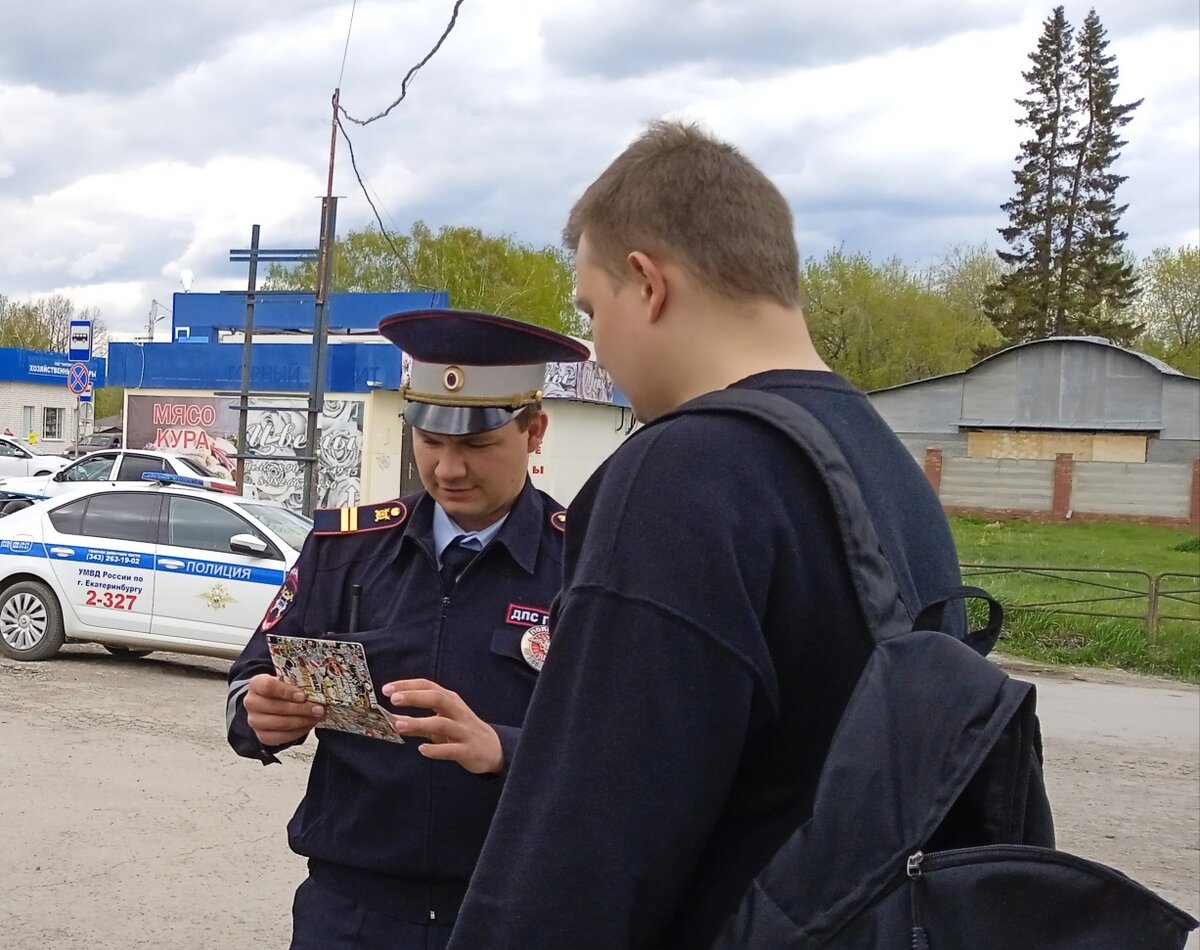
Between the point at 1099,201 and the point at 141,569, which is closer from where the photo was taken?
the point at 141,569

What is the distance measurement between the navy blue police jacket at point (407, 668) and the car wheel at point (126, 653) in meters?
9.32

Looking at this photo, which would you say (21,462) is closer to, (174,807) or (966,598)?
(174,807)

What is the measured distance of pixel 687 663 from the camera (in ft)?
4.01

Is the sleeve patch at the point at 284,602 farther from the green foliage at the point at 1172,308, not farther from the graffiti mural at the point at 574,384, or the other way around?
the green foliage at the point at 1172,308

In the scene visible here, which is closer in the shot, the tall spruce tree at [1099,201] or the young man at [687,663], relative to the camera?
the young man at [687,663]

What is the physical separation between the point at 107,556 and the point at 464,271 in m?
43.2

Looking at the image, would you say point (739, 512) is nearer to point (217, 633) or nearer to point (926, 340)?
point (217, 633)

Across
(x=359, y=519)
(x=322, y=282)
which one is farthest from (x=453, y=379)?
(x=322, y=282)

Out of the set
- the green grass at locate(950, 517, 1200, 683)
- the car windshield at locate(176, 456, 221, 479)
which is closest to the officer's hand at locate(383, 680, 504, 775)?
the green grass at locate(950, 517, 1200, 683)

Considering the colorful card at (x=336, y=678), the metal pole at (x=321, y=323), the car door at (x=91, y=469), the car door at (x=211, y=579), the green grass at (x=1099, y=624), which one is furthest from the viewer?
the car door at (x=91, y=469)

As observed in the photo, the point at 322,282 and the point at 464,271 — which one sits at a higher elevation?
the point at 464,271

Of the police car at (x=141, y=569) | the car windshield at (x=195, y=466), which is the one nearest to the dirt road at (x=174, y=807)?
the police car at (x=141, y=569)

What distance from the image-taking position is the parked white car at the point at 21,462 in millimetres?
26906

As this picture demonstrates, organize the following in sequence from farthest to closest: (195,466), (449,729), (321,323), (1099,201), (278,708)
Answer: (1099,201), (195,466), (321,323), (278,708), (449,729)
